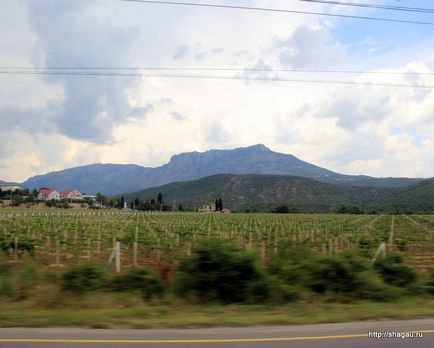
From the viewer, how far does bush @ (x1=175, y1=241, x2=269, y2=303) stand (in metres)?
11.7

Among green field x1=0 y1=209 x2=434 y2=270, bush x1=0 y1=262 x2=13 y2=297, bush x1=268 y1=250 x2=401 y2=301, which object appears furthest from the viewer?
green field x1=0 y1=209 x2=434 y2=270

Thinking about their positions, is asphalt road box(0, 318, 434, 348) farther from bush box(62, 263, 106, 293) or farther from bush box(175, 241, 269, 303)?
bush box(62, 263, 106, 293)

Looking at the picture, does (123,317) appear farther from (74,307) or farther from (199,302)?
(199,302)

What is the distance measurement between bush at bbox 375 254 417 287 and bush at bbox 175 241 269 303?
3.86 m

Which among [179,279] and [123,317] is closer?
[123,317]

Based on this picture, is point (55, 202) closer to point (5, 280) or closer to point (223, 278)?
point (5, 280)

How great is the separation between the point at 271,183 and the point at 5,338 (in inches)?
7230

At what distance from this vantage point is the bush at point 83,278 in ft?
38.2

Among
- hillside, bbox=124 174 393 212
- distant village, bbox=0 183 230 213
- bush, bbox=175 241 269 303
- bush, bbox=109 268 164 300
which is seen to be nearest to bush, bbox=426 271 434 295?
bush, bbox=175 241 269 303

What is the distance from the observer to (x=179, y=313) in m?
10.0

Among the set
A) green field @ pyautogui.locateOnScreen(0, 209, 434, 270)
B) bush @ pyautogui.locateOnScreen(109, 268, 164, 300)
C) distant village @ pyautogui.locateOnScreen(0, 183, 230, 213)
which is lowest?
green field @ pyautogui.locateOnScreen(0, 209, 434, 270)

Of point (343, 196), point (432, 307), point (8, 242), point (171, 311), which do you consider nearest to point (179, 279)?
point (171, 311)

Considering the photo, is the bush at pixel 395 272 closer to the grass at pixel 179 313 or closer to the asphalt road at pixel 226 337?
the grass at pixel 179 313

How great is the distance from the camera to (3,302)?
1102 centimetres
